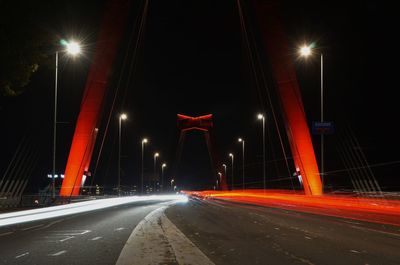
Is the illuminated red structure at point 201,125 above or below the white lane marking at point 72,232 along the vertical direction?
above

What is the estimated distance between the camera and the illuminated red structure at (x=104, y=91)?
43625 mm

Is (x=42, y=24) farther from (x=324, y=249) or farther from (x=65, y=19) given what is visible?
(x=324, y=249)

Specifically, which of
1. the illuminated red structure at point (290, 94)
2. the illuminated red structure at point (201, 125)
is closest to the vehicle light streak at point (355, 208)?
the illuminated red structure at point (290, 94)

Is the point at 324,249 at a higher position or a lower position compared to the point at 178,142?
lower

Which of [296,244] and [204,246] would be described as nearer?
[204,246]

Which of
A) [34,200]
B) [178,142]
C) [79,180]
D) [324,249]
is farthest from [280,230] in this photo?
[178,142]

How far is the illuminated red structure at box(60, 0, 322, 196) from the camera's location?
43625 mm

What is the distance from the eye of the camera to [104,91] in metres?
46.3

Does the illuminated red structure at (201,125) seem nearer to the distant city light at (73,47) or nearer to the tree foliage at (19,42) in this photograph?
the distant city light at (73,47)

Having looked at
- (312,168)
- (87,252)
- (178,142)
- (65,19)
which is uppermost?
(178,142)

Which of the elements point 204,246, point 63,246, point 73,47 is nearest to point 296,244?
point 204,246

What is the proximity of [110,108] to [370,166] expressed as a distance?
26.9 m

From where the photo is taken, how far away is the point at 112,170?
105062 mm

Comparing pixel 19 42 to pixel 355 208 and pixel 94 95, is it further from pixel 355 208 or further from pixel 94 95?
pixel 94 95
